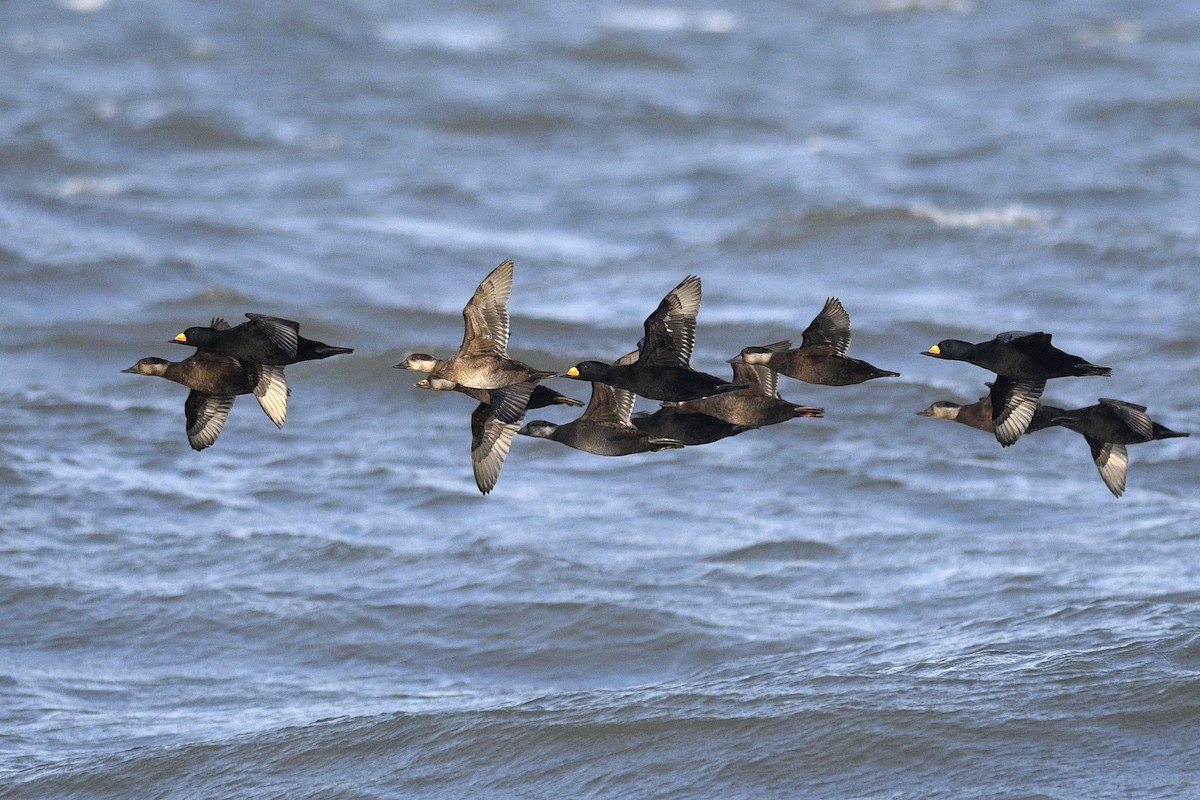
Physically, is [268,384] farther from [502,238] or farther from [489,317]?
[502,238]

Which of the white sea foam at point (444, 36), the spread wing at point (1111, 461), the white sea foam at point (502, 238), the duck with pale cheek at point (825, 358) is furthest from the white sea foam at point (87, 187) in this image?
the spread wing at point (1111, 461)

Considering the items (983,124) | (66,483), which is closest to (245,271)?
(66,483)

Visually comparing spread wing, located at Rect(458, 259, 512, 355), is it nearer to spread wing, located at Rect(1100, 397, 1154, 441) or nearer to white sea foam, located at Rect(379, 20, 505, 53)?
spread wing, located at Rect(1100, 397, 1154, 441)

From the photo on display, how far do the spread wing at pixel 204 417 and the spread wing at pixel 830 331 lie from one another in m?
3.45

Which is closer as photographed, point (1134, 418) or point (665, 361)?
point (665, 361)

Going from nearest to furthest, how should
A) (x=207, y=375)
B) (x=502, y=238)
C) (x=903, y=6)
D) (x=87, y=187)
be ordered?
(x=207, y=375), (x=502, y=238), (x=87, y=187), (x=903, y=6)

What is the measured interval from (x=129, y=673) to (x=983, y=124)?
2788 centimetres

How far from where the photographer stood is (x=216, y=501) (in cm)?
2006

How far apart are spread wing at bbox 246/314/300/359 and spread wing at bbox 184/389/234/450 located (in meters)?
1.27

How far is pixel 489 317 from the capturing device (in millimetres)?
10930

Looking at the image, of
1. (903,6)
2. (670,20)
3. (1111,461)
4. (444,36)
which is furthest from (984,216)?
(903,6)

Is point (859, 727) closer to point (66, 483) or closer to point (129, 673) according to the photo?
point (129, 673)

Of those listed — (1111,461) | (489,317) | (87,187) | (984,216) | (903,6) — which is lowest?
(1111,461)

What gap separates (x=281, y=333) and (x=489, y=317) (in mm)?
1503
